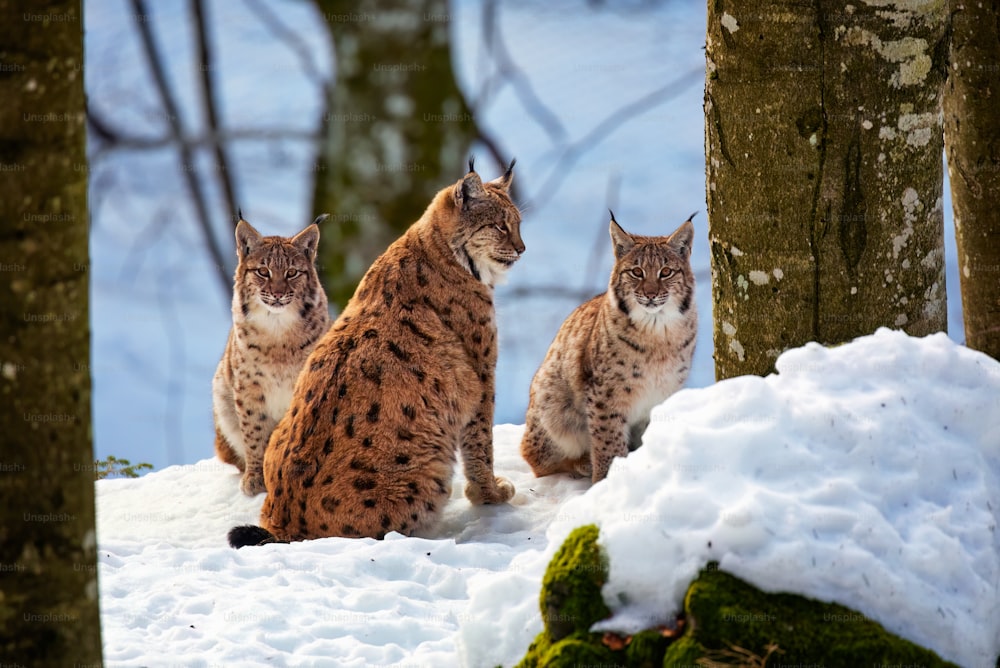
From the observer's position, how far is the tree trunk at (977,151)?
17.2ft

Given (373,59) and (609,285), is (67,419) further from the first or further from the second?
(373,59)

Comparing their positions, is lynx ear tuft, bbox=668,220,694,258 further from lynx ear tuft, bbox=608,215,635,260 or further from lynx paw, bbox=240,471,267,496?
lynx paw, bbox=240,471,267,496

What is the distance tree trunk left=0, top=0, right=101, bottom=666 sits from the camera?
283cm

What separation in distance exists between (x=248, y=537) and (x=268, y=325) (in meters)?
1.79

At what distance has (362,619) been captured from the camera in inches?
173

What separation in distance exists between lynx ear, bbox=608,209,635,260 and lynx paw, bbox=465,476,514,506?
1.53 meters

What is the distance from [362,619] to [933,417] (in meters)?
2.22

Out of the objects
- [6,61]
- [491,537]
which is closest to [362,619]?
[491,537]

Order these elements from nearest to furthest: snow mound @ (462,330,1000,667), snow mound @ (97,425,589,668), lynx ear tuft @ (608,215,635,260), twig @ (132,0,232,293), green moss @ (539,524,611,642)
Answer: snow mound @ (462,330,1000,667) → green moss @ (539,524,611,642) → snow mound @ (97,425,589,668) → lynx ear tuft @ (608,215,635,260) → twig @ (132,0,232,293)

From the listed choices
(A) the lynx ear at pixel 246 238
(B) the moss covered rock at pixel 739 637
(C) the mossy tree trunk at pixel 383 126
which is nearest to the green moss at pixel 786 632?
(B) the moss covered rock at pixel 739 637

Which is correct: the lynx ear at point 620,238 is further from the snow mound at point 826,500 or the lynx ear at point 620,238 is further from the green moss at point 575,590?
the green moss at point 575,590

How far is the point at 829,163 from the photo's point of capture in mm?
4562

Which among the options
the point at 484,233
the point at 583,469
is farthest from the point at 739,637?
the point at 583,469

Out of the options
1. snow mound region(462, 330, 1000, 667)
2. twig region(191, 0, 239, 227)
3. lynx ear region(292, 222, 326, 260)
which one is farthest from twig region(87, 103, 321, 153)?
snow mound region(462, 330, 1000, 667)
